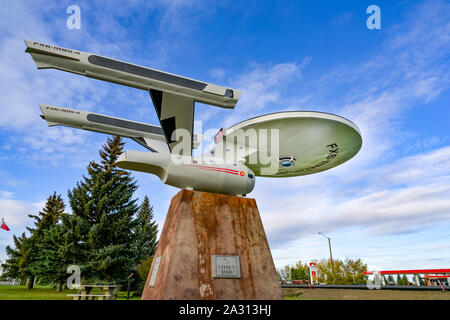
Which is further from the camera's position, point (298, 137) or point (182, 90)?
point (298, 137)

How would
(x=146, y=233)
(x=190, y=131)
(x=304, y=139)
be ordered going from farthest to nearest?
(x=146, y=233) < (x=304, y=139) < (x=190, y=131)

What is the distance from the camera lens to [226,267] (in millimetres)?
5961

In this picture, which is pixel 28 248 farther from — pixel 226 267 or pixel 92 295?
pixel 226 267

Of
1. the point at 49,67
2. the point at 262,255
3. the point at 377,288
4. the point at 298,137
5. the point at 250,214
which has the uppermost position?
the point at 298,137

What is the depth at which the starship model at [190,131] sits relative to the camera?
18.2ft

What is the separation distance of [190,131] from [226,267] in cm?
352

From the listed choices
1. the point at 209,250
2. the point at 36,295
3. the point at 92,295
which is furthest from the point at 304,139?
the point at 36,295

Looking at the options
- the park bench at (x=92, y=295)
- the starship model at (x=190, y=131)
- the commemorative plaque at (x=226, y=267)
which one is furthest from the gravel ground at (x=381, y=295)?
the park bench at (x=92, y=295)

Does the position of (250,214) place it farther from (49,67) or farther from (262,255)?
(49,67)

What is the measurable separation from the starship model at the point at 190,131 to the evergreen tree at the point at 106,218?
13.7 metres

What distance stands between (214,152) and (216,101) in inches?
157

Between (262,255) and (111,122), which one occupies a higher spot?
(111,122)
